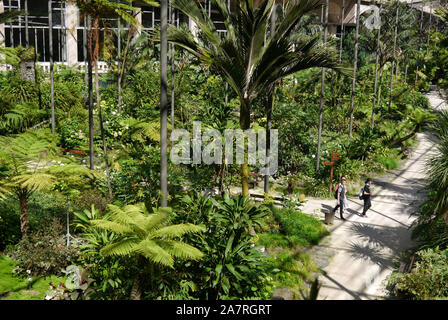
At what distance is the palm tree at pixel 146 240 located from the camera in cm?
555

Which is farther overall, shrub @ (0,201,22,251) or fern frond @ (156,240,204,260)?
shrub @ (0,201,22,251)

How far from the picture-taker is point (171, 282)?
6.26 meters

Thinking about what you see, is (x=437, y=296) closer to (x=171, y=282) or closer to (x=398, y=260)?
(x=398, y=260)

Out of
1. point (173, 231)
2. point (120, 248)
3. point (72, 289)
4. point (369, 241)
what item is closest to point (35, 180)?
point (72, 289)

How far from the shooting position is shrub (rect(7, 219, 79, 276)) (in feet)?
23.2

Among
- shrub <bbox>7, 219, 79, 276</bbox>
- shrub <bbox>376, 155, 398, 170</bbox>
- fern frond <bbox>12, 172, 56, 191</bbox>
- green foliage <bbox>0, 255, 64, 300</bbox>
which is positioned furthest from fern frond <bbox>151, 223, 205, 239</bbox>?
shrub <bbox>376, 155, 398, 170</bbox>

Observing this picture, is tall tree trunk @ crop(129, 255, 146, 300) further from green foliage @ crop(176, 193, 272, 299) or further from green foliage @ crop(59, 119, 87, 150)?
green foliage @ crop(59, 119, 87, 150)

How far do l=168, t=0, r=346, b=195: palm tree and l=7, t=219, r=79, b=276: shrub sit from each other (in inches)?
148

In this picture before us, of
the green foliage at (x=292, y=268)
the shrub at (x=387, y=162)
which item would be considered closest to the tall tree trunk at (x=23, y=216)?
the green foliage at (x=292, y=268)

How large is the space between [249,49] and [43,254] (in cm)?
489

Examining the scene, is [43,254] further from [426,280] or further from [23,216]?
[426,280]

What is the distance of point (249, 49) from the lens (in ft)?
26.3

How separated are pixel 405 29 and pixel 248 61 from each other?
22562mm

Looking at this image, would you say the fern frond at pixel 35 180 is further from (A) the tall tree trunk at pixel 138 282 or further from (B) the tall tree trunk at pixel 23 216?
(A) the tall tree trunk at pixel 138 282
